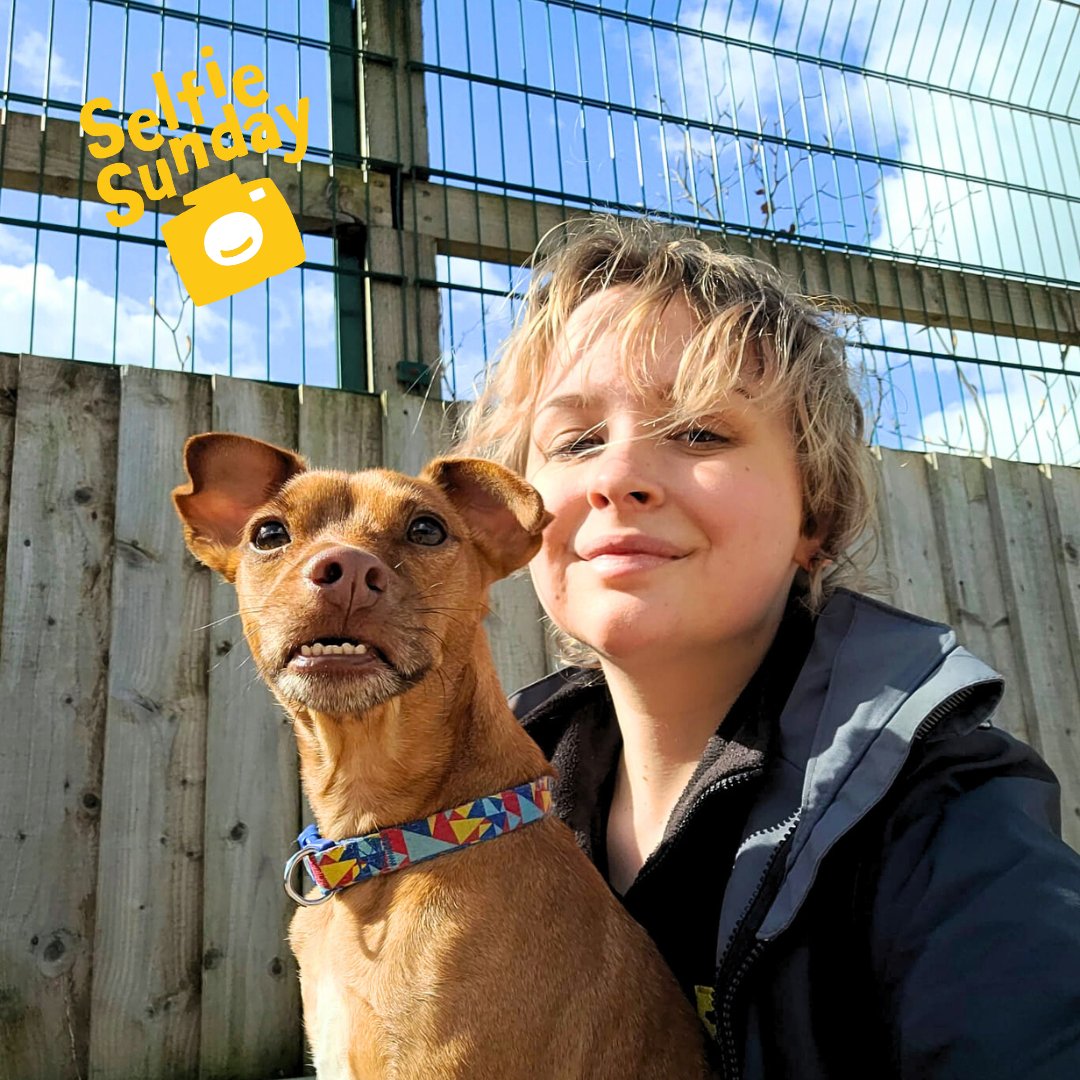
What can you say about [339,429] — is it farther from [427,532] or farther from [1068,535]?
[1068,535]

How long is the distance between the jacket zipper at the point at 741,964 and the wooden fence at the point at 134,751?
1949 millimetres

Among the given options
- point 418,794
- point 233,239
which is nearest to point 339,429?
point 233,239

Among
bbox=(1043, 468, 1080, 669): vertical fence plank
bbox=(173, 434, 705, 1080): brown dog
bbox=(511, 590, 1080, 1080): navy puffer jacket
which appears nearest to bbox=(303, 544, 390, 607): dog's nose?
bbox=(173, 434, 705, 1080): brown dog

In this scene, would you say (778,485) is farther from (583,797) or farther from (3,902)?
→ (3,902)

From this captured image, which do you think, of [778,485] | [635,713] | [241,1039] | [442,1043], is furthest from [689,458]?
[241,1039]

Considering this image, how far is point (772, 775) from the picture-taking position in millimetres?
→ 1778

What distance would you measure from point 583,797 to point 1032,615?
3194mm

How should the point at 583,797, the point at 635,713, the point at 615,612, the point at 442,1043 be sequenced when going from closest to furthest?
the point at 442,1043, the point at 615,612, the point at 635,713, the point at 583,797

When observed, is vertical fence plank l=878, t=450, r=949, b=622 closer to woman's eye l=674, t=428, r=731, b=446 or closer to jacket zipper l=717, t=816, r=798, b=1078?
woman's eye l=674, t=428, r=731, b=446

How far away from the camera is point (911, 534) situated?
15.3ft

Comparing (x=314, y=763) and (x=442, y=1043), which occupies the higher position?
(x=314, y=763)

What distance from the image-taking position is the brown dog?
1.60 metres

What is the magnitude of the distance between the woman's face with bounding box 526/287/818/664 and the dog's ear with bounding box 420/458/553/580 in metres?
0.06

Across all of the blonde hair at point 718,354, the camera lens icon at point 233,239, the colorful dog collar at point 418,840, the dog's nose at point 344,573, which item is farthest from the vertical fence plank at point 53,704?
the dog's nose at point 344,573
